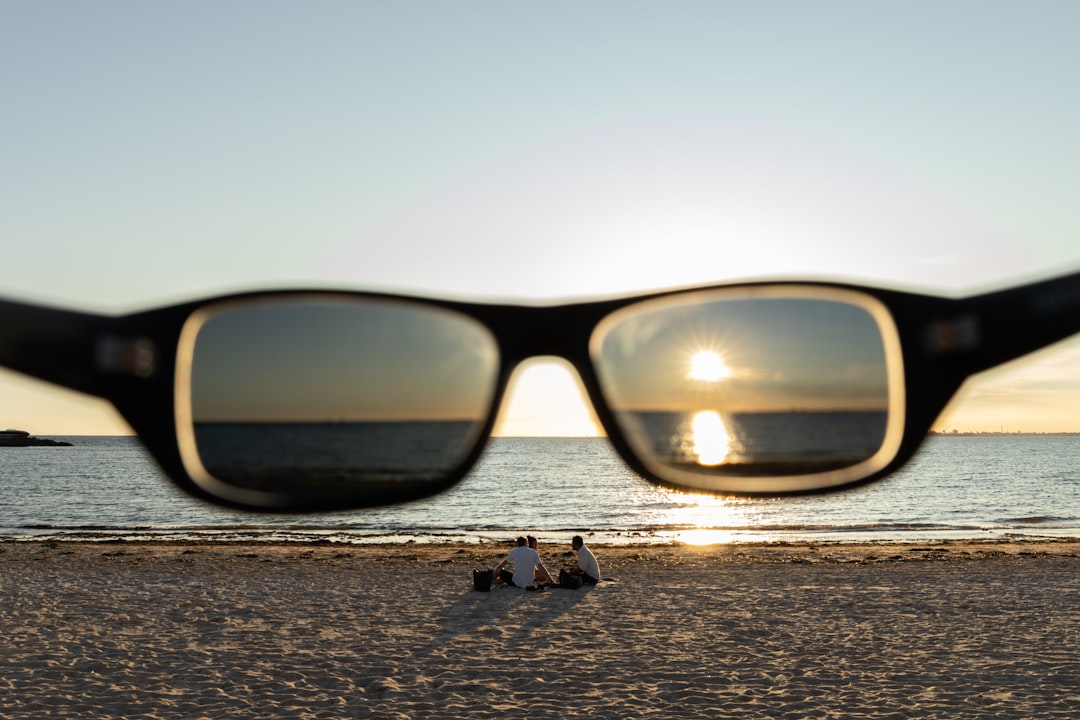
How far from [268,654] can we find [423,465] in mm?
11721

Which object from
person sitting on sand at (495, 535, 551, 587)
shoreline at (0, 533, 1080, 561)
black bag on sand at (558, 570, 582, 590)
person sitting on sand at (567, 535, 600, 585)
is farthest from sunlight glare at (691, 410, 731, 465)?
shoreline at (0, 533, 1080, 561)

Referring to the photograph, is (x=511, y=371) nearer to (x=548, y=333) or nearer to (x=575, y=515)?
(x=548, y=333)

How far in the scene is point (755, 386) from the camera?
219cm

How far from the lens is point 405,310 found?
204 cm

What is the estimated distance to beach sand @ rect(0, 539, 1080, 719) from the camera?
399 inches

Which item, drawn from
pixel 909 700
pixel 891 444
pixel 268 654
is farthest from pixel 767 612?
pixel 891 444

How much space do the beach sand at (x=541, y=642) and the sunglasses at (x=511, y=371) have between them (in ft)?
27.3

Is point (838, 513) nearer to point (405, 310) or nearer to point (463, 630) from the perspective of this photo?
point (463, 630)

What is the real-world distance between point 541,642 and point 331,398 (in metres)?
12.0

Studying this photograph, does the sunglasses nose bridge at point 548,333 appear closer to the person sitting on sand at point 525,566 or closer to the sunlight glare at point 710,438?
the sunlight glare at point 710,438

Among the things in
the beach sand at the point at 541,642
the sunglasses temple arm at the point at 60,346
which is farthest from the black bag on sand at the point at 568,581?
the sunglasses temple arm at the point at 60,346

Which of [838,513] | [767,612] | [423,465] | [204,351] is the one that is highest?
[204,351]

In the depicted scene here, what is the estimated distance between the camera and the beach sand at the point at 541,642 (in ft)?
33.2

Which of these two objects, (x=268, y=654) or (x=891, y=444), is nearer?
(x=891, y=444)
